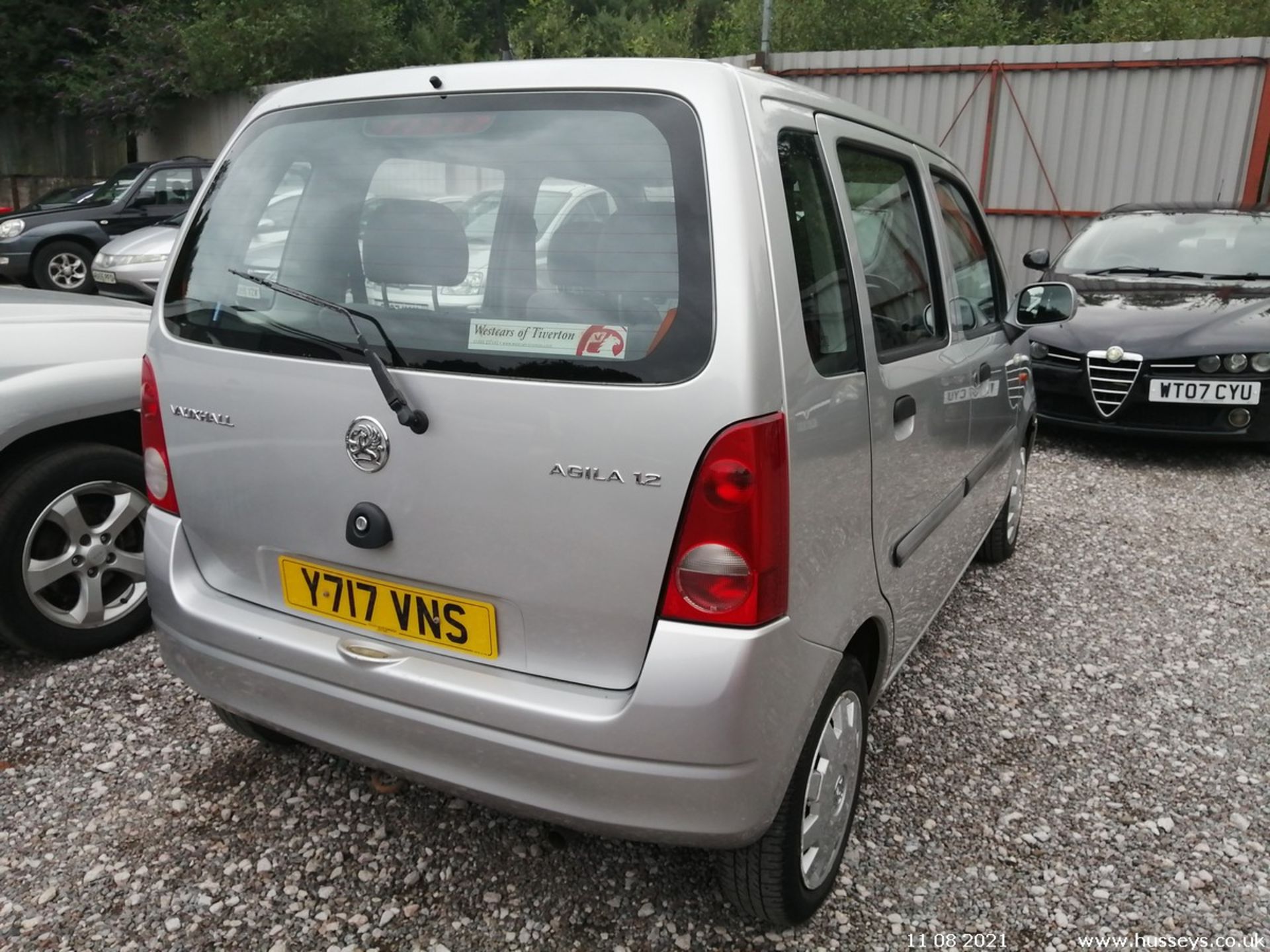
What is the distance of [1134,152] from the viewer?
33.5 ft

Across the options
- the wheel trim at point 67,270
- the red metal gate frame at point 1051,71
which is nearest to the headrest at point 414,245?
the red metal gate frame at point 1051,71

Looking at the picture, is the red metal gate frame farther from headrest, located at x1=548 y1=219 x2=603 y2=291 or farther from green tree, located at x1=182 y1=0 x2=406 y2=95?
green tree, located at x1=182 y1=0 x2=406 y2=95

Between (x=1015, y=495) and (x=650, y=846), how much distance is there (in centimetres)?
270

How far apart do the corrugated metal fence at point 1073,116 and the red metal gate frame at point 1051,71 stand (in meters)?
0.01

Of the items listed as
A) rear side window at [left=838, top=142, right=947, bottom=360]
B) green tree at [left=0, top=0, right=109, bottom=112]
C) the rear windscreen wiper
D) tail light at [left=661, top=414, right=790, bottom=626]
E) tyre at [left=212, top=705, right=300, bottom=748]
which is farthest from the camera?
green tree at [left=0, top=0, right=109, bottom=112]

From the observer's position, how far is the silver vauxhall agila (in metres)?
1.77

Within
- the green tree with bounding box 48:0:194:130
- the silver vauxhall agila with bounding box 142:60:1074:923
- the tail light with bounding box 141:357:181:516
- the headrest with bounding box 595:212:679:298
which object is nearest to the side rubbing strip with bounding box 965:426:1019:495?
the silver vauxhall agila with bounding box 142:60:1074:923

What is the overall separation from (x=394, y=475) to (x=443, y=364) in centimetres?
24

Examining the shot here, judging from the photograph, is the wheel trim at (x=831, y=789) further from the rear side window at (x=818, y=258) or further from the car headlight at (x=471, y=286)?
the car headlight at (x=471, y=286)

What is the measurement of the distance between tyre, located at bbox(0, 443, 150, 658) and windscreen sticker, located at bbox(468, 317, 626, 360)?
190 centimetres

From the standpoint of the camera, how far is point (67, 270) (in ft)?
39.4

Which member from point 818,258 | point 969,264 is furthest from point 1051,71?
point 818,258

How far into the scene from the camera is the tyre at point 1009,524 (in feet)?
14.1
